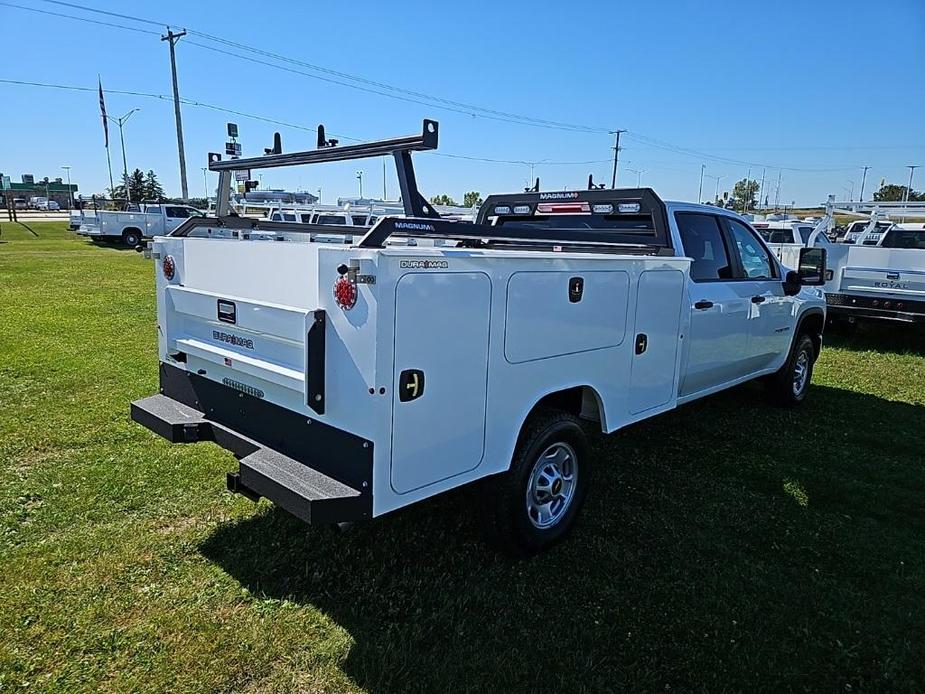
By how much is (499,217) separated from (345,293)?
3.54 m

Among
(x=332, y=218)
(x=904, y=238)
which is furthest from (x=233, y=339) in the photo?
(x=332, y=218)

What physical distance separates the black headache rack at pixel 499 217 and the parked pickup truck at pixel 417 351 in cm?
2

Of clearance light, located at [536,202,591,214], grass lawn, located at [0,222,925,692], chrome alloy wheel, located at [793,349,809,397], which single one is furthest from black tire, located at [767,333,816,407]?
clearance light, located at [536,202,591,214]

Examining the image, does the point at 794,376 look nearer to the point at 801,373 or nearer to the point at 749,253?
the point at 801,373

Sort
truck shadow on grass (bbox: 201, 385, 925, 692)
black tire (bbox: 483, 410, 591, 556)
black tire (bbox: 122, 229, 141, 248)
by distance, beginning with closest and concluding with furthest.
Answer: truck shadow on grass (bbox: 201, 385, 925, 692) < black tire (bbox: 483, 410, 591, 556) < black tire (bbox: 122, 229, 141, 248)

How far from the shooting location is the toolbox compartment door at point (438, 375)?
2.76 meters

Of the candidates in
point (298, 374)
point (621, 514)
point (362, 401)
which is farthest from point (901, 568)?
point (298, 374)

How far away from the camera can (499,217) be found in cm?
605

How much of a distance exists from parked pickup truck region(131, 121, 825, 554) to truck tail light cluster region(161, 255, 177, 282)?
0.01 metres

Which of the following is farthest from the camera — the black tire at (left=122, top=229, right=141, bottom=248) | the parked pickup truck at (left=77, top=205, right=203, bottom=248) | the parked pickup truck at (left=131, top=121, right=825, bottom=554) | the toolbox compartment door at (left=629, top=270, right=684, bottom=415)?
the black tire at (left=122, top=229, right=141, bottom=248)

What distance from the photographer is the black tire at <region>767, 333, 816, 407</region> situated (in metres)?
6.69

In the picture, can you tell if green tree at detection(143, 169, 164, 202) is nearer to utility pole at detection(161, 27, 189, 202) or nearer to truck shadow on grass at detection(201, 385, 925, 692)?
utility pole at detection(161, 27, 189, 202)

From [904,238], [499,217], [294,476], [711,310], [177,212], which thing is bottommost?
[294,476]

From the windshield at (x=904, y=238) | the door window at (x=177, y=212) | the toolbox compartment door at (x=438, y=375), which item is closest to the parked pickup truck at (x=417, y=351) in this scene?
the toolbox compartment door at (x=438, y=375)
